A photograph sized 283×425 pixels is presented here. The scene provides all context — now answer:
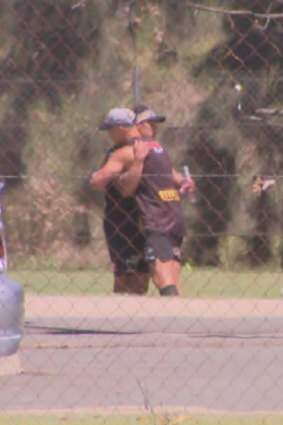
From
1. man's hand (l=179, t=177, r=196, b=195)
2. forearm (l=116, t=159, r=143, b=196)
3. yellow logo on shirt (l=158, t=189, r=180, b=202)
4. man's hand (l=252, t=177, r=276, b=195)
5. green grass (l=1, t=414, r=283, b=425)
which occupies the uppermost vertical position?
forearm (l=116, t=159, r=143, b=196)

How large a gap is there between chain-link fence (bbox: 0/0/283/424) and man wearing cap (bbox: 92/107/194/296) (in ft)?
0.57

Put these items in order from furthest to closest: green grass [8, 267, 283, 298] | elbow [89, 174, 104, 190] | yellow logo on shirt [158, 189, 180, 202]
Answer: green grass [8, 267, 283, 298] → yellow logo on shirt [158, 189, 180, 202] → elbow [89, 174, 104, 190]

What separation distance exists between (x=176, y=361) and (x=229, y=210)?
552 centimetres

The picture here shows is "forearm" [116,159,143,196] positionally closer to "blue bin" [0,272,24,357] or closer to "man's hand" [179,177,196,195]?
"man's hand" [179,177,196,195]

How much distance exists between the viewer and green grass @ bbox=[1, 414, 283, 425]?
758 centimetres

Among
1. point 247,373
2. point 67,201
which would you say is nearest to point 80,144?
point 67,201

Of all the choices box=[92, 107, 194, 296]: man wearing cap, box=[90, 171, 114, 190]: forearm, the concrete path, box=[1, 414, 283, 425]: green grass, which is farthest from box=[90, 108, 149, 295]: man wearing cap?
box=[1, 414, 283, 425]: green grass

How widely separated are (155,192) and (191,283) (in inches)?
114

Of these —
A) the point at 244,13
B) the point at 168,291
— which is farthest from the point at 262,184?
the point at 244,13

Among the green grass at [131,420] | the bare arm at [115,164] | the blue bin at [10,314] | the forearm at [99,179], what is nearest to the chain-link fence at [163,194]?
the bare arm at [115,164]

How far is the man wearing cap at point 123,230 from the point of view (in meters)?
11.6

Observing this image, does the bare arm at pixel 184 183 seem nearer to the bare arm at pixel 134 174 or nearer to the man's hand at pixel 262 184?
the bare arm at pixel 134 174

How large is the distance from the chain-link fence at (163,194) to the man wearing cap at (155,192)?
→ 0.17 metres

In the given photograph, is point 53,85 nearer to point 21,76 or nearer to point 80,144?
point 21,76
